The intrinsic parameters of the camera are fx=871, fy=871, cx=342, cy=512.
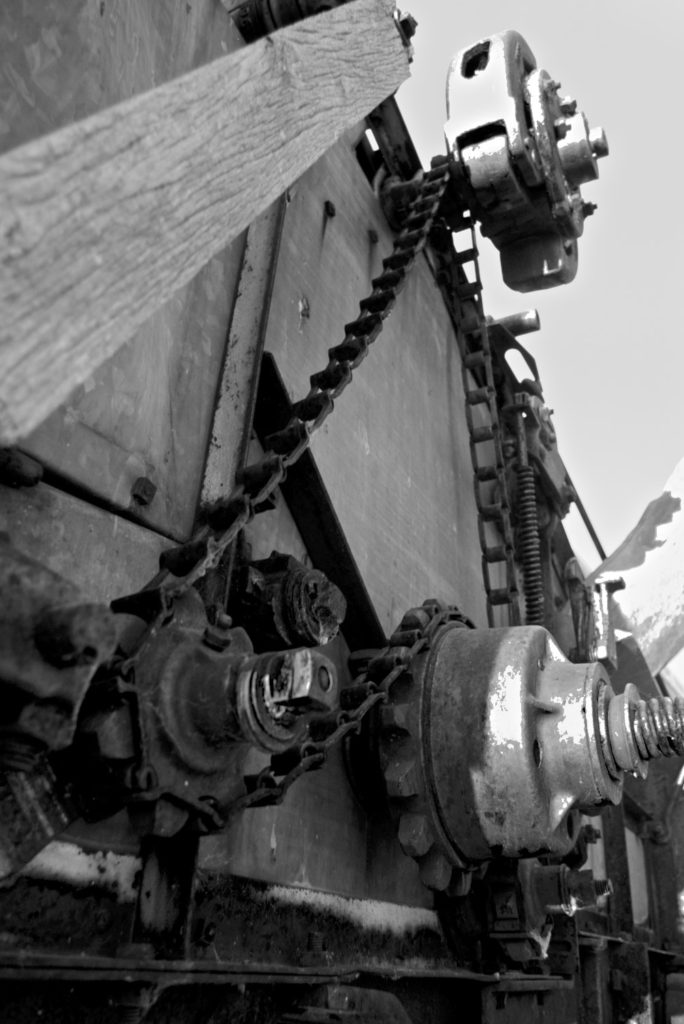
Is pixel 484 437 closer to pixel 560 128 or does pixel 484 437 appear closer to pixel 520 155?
pixel 520 155

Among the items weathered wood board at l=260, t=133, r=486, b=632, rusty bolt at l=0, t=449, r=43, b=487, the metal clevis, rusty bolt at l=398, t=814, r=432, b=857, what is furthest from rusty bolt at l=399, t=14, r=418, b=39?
rusty bolt at l=398, t=814, r=432, b=857

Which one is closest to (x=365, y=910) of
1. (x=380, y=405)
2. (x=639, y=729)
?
(x=639, y=729)

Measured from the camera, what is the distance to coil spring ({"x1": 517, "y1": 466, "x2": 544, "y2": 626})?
12.0 feet

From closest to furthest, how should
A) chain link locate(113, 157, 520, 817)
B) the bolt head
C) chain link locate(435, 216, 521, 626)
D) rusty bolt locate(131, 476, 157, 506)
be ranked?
1. chain link locate(113, 157, 520, 817)
2. rusty bolt locate(131, 476, 157, 506)
3. chain link locate(435, 216, 521, 626)
4. the bolt head

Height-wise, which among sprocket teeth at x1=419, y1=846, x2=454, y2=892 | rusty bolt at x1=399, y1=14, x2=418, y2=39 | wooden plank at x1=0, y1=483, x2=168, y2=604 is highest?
rusty bolt at x1=399, y1=14, x2=418, y2=39

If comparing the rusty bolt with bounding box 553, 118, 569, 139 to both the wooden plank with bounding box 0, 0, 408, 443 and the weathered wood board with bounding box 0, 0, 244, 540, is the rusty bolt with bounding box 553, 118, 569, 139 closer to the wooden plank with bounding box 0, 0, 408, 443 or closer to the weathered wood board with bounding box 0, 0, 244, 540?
the weathered wood board with bounding box 0, 0, 244, 540

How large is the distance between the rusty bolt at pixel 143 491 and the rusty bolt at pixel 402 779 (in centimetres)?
82

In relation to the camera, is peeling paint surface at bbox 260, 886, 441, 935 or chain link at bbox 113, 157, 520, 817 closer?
chain link at bbox 113, 157, 520, 817

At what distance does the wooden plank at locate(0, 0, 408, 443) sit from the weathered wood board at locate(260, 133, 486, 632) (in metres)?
0.87

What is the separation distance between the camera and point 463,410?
3658mm

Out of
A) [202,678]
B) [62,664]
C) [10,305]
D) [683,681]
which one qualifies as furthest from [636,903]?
[10,305]

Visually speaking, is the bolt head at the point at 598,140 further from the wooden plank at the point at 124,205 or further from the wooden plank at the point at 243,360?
the wooden plank at the point at 124,205

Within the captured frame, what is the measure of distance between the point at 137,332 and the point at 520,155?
2.31 m

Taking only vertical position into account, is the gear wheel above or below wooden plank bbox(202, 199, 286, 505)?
below
